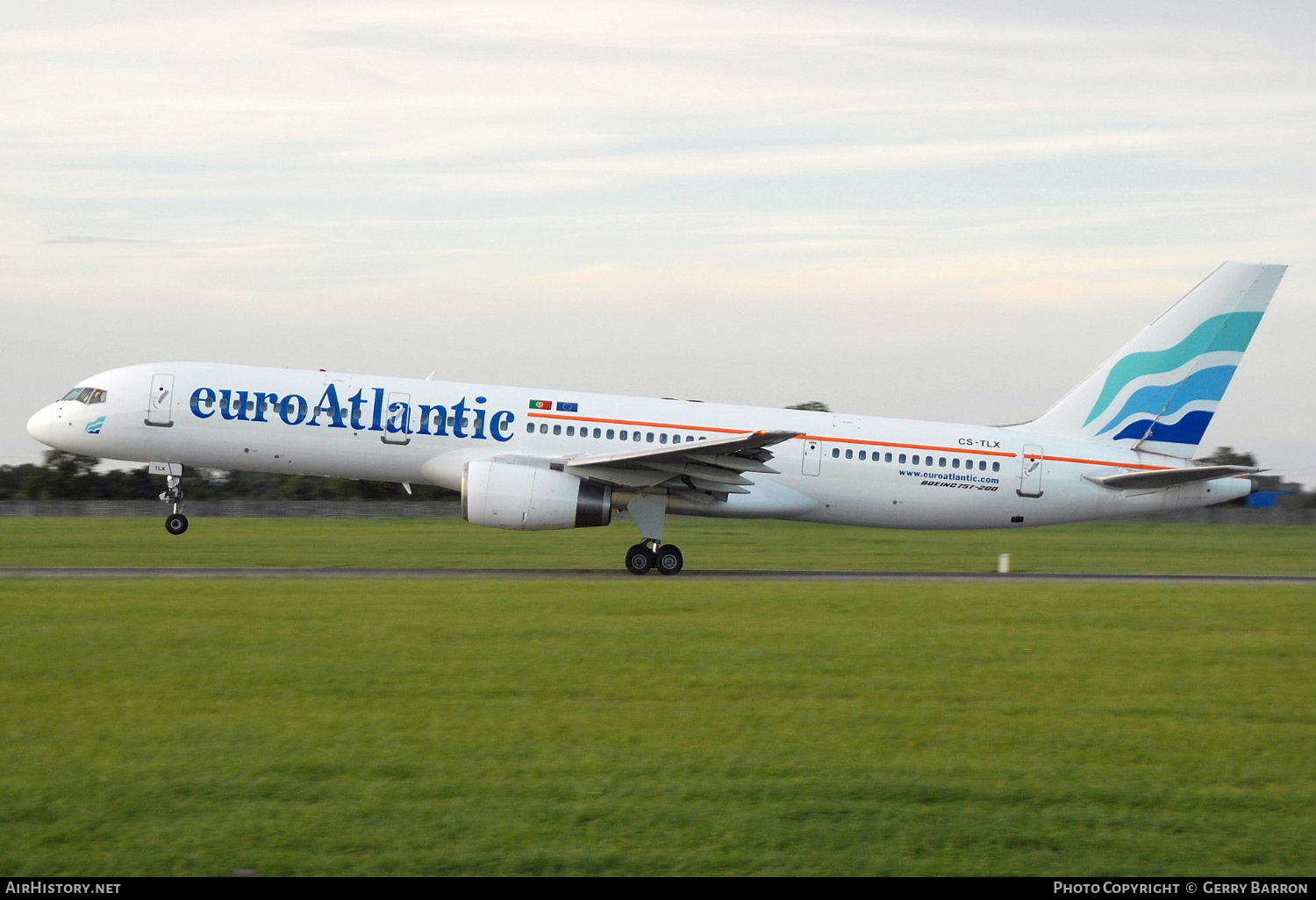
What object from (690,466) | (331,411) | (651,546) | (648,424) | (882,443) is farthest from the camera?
(882,443)

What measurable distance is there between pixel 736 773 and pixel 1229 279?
23816 millimetres

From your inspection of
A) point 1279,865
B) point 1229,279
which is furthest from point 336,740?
point 1229,279

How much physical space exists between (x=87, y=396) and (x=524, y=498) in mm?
10015

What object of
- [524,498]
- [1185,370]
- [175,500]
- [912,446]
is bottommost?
[175,500]

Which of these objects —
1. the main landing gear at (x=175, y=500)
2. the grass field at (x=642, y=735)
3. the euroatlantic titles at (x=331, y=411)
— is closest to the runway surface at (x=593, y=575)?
the main landing gear at (x=175, y=500)

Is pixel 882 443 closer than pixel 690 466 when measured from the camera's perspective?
No

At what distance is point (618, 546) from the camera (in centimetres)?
3853

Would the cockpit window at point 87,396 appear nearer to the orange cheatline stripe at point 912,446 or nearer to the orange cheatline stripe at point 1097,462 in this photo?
the orange cheatline stripe at point 912,446

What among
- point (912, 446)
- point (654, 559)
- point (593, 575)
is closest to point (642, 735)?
point (593, 575)

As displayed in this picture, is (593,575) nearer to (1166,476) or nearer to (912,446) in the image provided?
(912,446)

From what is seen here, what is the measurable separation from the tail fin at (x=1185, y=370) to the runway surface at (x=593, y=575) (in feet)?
10.7

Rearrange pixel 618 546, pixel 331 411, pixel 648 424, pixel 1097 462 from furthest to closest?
1. pixel 618 546
2. pixel 1097 462
3. pixel 648 424
4. pixel 331 411

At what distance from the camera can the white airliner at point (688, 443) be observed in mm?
26375

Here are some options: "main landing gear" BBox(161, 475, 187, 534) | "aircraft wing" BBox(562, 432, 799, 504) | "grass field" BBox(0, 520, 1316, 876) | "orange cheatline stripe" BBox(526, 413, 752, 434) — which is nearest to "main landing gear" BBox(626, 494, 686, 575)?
"aircraft wing" BBox(562, 432, 799, 504)
